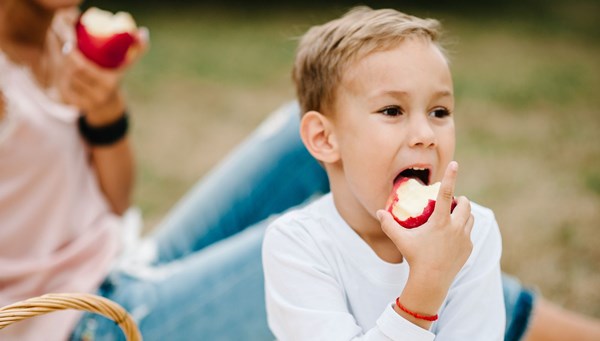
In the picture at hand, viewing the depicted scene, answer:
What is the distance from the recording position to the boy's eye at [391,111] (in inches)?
43.1

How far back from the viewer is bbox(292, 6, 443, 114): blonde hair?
112cm

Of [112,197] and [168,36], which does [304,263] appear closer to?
[112,197]

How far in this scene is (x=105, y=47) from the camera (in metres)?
1.60

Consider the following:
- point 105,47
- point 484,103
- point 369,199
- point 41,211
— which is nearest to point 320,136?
point 369,199

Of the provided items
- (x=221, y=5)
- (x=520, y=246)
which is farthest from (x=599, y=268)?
(x=221, y=5)

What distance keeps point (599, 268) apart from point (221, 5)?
5.10m

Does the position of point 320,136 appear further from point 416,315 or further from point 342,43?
point 416,315

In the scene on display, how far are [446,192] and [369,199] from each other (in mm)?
188

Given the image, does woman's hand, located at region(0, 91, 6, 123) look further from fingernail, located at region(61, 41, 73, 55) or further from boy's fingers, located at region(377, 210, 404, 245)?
boy's fingers, located at region(377, 210, 404, 245)

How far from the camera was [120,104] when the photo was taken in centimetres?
173

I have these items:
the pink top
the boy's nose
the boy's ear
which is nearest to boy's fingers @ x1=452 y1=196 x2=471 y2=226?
the boy's nose

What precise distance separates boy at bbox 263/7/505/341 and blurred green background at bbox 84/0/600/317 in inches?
10.2

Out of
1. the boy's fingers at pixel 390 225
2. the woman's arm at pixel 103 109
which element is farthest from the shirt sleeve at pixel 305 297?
the woman's arm at pixel 103 109

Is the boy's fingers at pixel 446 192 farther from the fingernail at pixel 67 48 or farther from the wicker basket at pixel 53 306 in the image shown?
the fingernail at pixel 67 48
